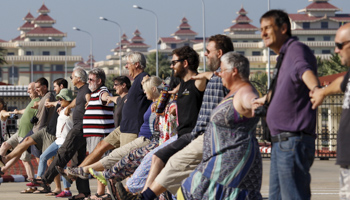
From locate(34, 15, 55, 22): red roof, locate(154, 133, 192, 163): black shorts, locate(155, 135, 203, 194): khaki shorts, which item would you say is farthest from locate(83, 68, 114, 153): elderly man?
locate(34, 15, 55, 22): red roof

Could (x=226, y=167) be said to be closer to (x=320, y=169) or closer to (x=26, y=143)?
(x=26, y=143)

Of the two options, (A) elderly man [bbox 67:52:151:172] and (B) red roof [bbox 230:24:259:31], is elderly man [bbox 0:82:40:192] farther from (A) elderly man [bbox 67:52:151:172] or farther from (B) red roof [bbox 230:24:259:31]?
(B) red roof [bbox 230:24:259:31]

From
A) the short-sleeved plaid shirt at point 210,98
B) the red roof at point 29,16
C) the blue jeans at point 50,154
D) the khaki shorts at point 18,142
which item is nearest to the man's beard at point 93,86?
→ the blue jeans at point 50,154

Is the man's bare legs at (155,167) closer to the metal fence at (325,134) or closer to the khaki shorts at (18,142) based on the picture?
the khaki shorts at (18,142)

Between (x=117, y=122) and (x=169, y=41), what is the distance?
187 meters

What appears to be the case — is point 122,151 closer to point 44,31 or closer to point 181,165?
point 181,165

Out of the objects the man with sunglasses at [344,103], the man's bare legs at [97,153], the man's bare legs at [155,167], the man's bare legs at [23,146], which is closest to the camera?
the man with sunglasses at [344,103]

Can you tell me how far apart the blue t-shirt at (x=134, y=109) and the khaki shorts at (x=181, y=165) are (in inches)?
93.6

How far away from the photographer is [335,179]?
15.4m

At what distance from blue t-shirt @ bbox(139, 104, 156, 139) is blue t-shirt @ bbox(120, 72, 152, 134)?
35 centimetres

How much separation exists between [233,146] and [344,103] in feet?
4.77

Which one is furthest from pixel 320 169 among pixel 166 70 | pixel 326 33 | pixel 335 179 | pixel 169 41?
pixel 169 41

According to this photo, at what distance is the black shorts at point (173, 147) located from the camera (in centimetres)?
786

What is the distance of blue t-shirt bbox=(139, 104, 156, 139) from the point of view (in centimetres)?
941
